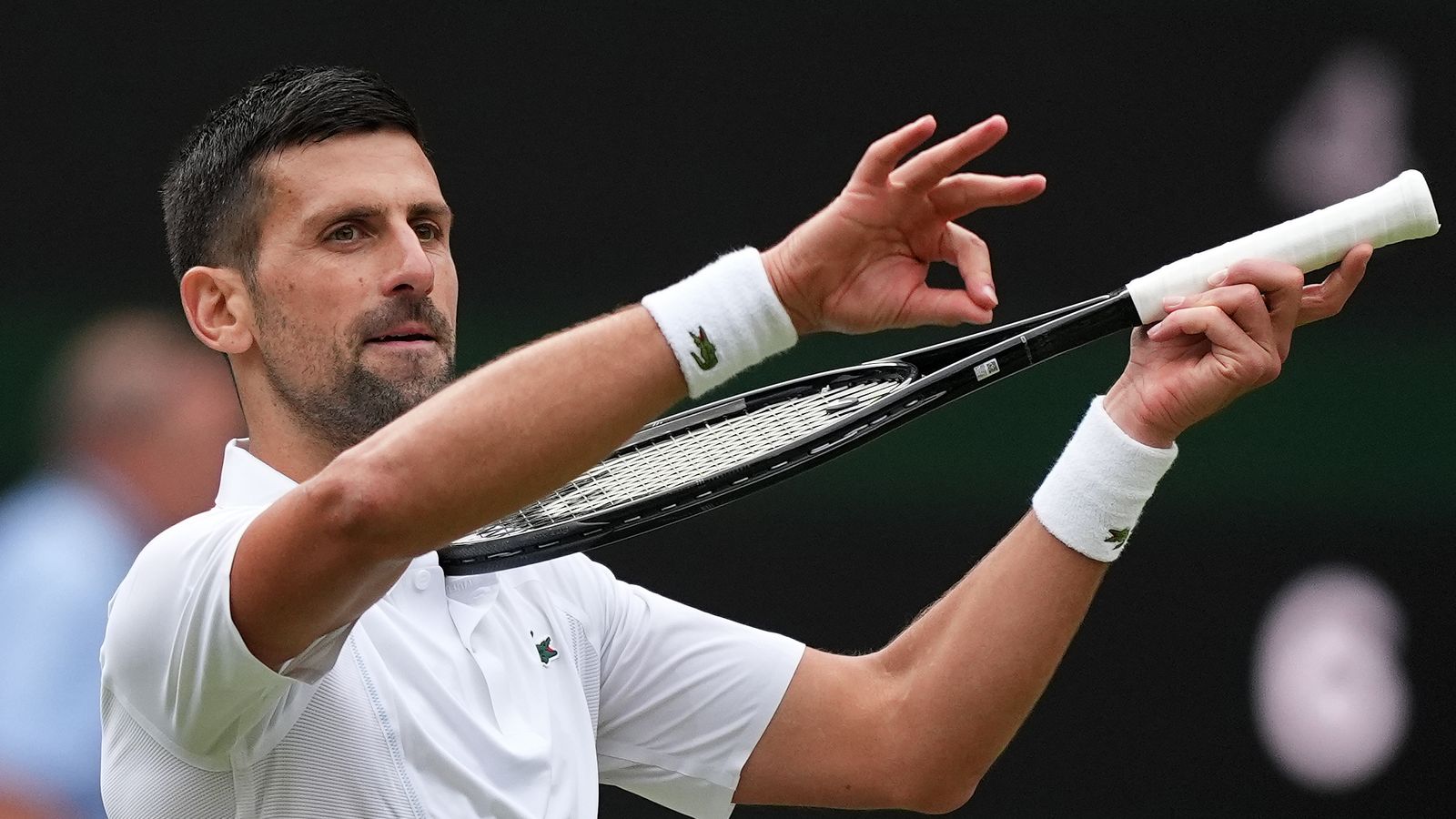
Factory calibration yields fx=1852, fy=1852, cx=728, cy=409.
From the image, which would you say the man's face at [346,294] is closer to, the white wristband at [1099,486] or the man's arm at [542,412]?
the man's arm at [542,412]

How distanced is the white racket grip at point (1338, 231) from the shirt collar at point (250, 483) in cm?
117

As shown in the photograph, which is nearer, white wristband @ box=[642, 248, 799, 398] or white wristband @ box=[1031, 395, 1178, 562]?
white wristband @ box=[642, 248, 799, 398]

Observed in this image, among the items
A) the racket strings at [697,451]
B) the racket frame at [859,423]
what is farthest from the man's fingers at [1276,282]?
the racket strings at [697,451]

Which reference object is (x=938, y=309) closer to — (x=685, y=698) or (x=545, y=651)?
(x=545, y=651)

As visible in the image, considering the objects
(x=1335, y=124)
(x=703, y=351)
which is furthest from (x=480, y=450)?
(x=1335, y=124)

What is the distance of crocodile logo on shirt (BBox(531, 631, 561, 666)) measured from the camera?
254 centimetres

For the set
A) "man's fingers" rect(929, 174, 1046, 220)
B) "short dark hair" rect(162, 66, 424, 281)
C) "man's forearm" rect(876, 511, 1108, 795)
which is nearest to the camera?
"man's fingers" rect(929, 174, 1046, 220)

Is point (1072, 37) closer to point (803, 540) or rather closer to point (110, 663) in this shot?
point (803, 540)

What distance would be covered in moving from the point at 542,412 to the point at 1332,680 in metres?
2.57

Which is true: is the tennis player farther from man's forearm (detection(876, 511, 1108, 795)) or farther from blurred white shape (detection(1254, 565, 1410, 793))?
blurred white shape (detection(1254, 565, 1410, 793))

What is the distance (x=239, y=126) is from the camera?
8.89 feet

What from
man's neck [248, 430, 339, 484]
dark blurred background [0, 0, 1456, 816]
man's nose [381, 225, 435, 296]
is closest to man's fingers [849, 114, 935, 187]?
man's nose [381, 225, 435, 296]

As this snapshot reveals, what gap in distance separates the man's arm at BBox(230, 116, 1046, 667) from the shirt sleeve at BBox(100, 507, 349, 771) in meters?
0.04

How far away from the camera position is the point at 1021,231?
158 inches
